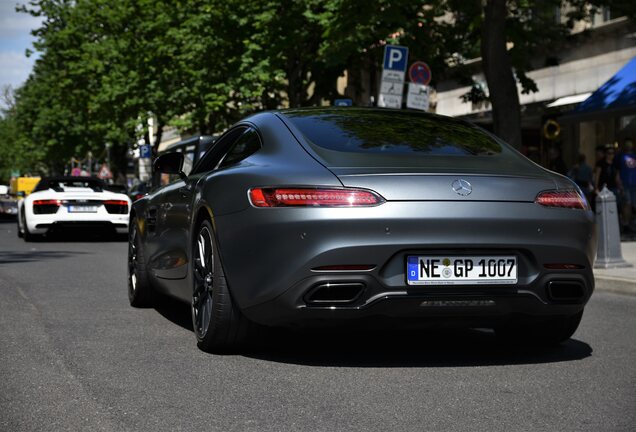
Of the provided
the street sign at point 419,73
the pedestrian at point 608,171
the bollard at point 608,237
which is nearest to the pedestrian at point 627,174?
the pedestrian at point 608,171

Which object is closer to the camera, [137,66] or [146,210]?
[146,210]

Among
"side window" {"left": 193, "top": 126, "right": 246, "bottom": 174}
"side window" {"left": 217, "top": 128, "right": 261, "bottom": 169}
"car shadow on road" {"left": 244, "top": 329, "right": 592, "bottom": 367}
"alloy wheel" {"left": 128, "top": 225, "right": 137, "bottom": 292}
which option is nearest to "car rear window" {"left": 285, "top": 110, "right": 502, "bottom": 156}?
"side window" {"left": 217, "top": 128, "right": 261, "bottom": 169}

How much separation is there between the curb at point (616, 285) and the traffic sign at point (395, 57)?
292 inches

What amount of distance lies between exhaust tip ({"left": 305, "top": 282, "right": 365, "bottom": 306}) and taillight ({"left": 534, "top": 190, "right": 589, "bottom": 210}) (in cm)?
106

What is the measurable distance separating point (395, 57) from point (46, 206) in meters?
6.54

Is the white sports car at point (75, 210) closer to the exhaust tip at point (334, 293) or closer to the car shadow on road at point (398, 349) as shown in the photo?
the car shadow on road at point (398, 349)

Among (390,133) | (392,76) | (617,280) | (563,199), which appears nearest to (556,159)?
(392,76)

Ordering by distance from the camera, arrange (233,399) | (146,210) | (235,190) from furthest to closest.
→ (146,210)
(235,190)
(233,399)

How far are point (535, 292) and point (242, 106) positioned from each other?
31.3 m

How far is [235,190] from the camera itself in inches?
249

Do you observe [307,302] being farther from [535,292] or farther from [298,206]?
[535,292]

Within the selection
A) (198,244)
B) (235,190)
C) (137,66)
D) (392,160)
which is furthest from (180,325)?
(137,66)

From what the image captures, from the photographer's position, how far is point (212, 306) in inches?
255

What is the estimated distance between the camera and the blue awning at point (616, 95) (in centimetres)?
2259
